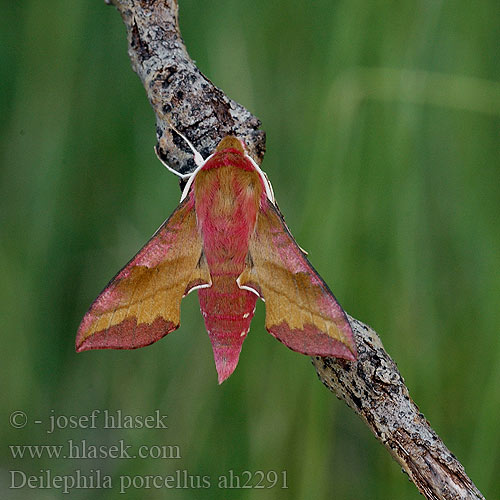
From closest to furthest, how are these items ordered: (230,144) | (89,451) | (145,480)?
(230,144), (145,480), (89,451)

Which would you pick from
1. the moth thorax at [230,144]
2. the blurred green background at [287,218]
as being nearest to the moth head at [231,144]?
the moth thorax at [230,144]

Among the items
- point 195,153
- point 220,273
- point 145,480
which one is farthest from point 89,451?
point 195,153

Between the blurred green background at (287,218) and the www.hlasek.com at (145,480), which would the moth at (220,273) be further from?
the www.hlasek.com at (145,480)

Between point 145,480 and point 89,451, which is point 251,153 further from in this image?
point 89,451

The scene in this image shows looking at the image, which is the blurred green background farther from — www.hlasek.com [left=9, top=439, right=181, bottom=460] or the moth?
the moth

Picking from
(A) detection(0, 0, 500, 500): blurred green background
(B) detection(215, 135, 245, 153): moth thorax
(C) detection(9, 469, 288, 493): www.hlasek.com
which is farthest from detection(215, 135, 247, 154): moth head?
(C) detection(9, 469, 288, 493): www.hlasek.com

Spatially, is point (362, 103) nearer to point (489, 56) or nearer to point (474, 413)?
point (489, 56)
